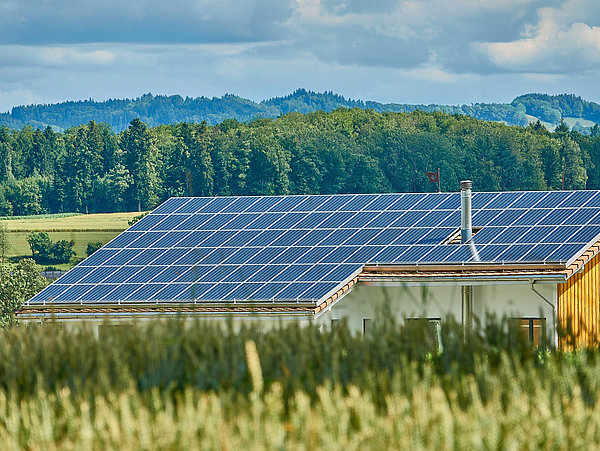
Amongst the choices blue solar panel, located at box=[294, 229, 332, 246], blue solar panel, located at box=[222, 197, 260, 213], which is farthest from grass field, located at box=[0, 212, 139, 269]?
blue solar panel, located at box=[294, 229, 332, 246]

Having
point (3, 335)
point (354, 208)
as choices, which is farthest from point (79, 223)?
point (3, 335)

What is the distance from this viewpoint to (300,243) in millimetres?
36781

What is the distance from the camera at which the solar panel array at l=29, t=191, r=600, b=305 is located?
1289 inches

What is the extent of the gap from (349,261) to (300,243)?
11.1ft

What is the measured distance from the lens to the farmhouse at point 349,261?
3105 cm

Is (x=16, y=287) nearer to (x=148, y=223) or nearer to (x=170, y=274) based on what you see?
(x=148, y=223)

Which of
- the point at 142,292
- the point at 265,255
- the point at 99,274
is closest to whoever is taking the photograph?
the point at 142,292

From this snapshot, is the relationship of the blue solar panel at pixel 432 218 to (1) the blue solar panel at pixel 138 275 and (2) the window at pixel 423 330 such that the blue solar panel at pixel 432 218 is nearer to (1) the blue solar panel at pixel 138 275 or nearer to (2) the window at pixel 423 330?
(1) the blue solar panel at pixel 138 275

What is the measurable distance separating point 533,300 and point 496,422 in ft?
70.8

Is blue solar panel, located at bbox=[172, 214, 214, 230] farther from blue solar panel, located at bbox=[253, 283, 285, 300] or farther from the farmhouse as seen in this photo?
blue solar panel, located at bbox=[253, 283, 285, 300]

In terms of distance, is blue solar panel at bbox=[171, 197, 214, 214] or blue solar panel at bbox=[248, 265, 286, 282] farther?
blue solar panel at bbox=[171, 197, 214, 214]

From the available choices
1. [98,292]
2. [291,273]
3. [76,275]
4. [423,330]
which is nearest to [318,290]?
[291,273]

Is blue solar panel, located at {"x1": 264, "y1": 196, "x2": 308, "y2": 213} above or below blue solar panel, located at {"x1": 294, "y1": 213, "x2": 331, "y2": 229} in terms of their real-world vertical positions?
above

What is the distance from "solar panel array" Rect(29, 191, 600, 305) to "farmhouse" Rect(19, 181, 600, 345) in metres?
0.07
